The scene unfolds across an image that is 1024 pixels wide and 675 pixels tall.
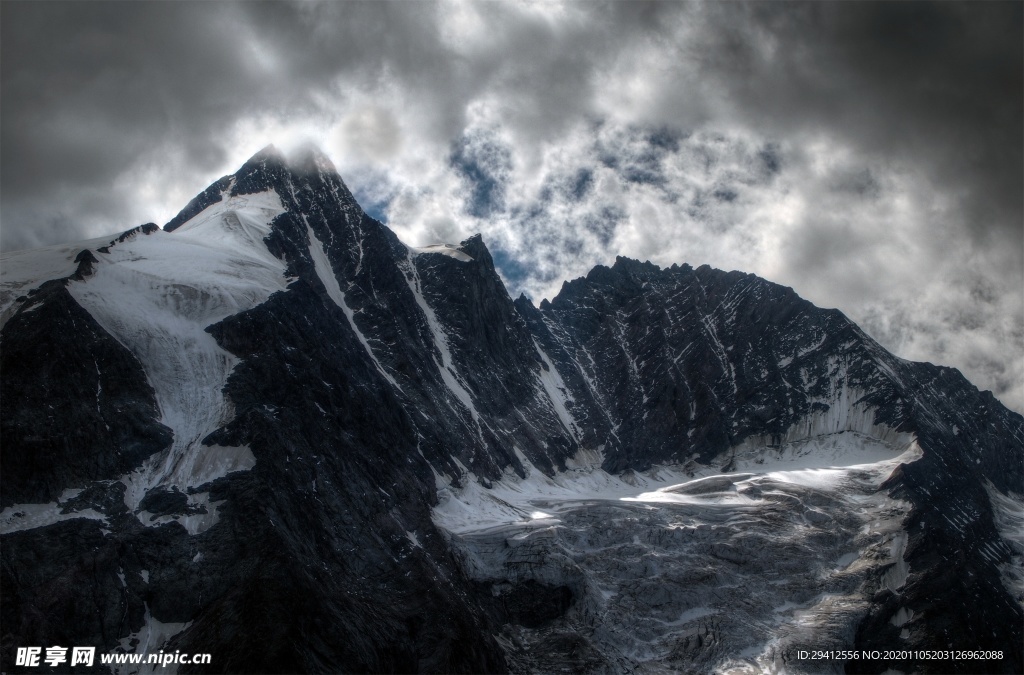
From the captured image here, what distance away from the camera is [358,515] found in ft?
335

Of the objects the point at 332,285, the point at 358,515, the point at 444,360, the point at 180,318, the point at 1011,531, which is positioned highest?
the point at 332,285

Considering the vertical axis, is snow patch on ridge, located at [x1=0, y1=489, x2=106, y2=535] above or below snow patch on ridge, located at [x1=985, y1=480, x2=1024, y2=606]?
below

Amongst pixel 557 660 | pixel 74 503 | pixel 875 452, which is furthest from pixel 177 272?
pixel 875 452

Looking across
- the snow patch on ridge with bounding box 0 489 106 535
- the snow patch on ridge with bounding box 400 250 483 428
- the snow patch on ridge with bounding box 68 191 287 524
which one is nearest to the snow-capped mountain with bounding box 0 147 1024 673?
the snow patch on ridge with bounding box 0 489 106 535

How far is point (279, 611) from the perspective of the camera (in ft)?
258

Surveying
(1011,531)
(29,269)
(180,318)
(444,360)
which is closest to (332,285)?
(444,360)

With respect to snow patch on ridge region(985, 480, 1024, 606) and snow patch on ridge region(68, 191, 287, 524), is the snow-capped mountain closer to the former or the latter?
snow patch on ridge region(68, 191, 287, 524)

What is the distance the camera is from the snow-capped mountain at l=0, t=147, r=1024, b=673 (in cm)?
7944

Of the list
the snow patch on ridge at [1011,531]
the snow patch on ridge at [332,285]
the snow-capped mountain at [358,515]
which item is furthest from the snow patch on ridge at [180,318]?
the snow patch on ridge at [1011,531]

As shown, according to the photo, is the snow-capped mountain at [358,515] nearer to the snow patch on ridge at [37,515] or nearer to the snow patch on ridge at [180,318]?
the snow patch on ridge at [37,515]

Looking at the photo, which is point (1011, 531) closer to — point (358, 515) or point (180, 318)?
point (358, 515)

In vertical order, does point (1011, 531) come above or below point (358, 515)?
above

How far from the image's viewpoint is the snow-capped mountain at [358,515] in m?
79.4

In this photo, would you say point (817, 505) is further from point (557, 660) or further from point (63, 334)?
point (63, 334)
